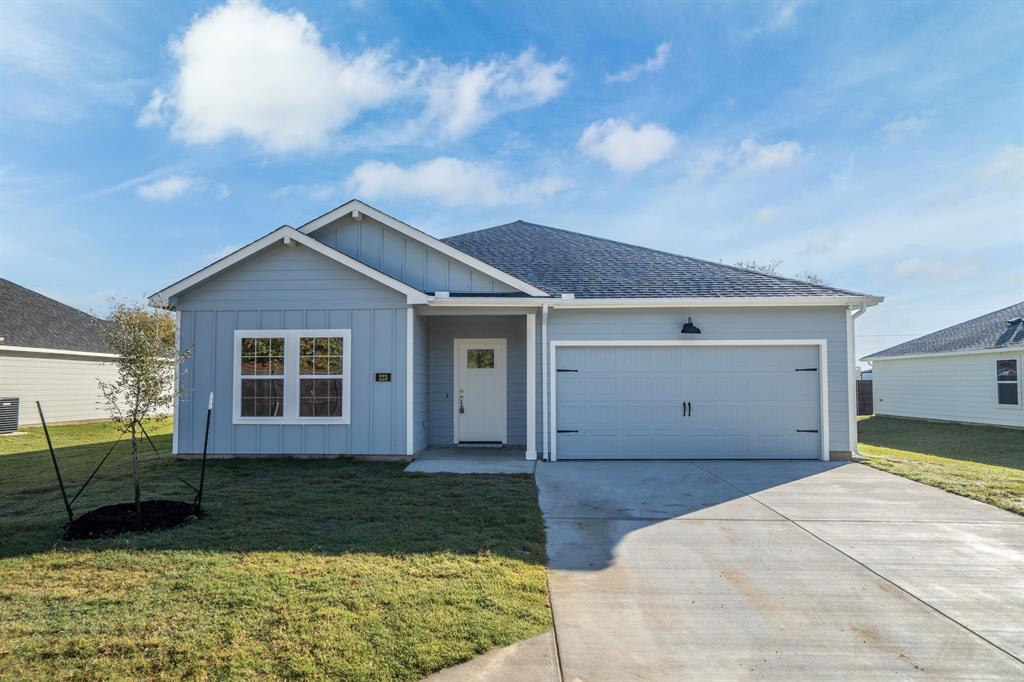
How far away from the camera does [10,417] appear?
47.6 feet

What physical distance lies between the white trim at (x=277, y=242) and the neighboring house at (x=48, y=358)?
283 inches

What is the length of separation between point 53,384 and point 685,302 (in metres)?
18.2

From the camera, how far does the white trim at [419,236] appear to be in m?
9.68

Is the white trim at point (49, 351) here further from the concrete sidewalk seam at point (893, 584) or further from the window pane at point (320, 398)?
the concrete sidewalk seam at point (893, 584)

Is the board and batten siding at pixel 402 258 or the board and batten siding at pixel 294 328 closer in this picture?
the board and batten siding at pixel 294 328

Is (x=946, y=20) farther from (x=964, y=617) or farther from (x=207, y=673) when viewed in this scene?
(x=207, y=673)

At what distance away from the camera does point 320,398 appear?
925 cm

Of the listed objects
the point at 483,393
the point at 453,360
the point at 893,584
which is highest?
the point at 453,360

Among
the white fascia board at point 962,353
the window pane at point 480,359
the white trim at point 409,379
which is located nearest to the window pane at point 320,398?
the white trim at point 409,379

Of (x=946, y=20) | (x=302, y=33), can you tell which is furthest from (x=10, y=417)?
(x=946, y=20)

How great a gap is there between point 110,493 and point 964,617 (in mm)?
8716

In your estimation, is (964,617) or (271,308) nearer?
→ (964,617)

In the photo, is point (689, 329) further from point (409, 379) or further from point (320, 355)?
point (320, 355)

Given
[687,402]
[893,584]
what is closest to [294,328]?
[687,402]
